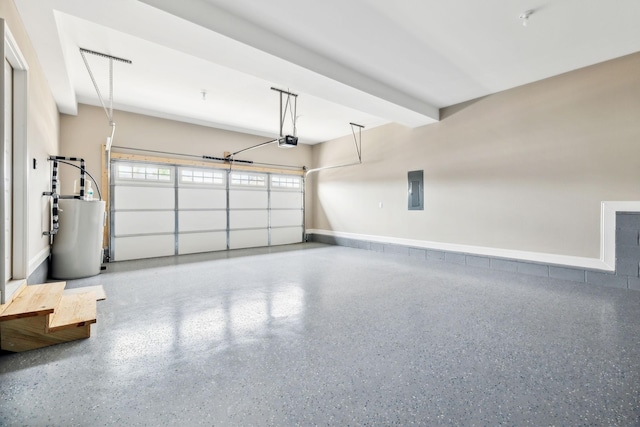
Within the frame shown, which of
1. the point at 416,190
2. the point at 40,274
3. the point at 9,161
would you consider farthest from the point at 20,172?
the point at 416,190

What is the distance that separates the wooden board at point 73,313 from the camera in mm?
2148

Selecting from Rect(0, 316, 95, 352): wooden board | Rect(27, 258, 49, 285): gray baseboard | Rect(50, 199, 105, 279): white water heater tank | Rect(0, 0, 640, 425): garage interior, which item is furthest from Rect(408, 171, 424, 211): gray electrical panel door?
Rect(27, 258, 49, 285): gray baseboard

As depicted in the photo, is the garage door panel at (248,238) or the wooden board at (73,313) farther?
the garage door panel at (248,238)

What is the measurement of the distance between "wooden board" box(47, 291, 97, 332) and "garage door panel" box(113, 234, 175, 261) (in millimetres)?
3258

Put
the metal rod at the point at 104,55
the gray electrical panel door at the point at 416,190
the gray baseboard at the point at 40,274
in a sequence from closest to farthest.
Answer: the gray baseboard at the point at 40,274 < the metal rod at the point at 104,55 < the gray electrical panel door at the point at 416,190

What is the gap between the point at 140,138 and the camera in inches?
231

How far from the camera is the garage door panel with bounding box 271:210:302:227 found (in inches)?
313

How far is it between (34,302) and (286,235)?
614 cm

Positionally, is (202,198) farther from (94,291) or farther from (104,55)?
(94,291)

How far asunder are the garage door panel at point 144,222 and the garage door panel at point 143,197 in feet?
0.48

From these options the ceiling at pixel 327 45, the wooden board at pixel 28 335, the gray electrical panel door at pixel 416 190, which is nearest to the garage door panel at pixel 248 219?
the ceiling at pixel 327 45

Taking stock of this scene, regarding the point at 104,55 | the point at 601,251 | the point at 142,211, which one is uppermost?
the point at 104,55

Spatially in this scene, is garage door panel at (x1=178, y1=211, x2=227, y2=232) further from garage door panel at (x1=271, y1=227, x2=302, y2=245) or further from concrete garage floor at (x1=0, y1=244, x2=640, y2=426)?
concrete garage floor at (x1=0, y1=244, x2=640, y2=426)

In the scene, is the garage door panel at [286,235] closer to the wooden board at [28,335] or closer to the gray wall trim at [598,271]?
the gray wall trim at [598,271]
